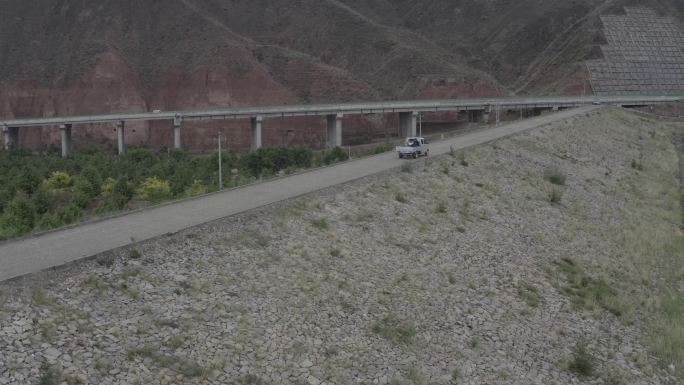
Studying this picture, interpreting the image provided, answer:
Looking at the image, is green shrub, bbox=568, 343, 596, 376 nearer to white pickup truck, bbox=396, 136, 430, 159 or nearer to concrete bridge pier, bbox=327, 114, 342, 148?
white pickup truck, bbox=396, 136, 430, 159

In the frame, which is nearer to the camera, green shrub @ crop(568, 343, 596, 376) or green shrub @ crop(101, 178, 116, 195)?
green shrub @ crop(568, 343, 596, 376)

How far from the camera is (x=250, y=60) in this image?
106 metres

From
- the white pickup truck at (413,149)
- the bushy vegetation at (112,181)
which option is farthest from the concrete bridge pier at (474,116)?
the white pickup truck at (413,149)

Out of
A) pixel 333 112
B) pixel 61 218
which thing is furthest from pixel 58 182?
pixel 333 112

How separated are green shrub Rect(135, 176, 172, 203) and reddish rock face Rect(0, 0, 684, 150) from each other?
46686 mm

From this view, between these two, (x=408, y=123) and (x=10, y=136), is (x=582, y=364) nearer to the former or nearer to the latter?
(x=408, y=123)

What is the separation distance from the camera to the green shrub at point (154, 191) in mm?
43331

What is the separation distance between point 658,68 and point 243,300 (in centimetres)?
11743

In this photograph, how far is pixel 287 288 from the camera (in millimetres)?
15594

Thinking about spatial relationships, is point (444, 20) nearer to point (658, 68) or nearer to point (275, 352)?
point (658, 68)

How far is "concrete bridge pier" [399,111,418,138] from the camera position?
8194cm

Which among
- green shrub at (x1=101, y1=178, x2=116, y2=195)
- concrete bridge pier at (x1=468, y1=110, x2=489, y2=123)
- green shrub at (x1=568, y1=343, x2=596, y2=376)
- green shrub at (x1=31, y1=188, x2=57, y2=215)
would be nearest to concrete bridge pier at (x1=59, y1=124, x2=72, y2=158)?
green shrub at (x1=101, y1=178, x2=116, y2=195)

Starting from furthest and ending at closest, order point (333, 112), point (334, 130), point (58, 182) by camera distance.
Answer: point (334, 130)
point (333, 112)
point (58, 182)

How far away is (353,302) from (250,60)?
94725 mm
